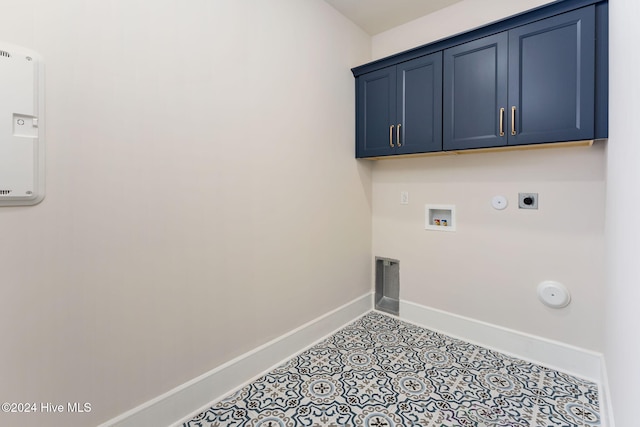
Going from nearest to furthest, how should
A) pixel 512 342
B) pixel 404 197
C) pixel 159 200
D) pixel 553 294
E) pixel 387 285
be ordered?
1. pixel 159 200
2. pixel 553 294
3. pixel 512 342
4. pixel 404 197
5. pixel 387 285

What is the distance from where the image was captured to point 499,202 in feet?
7.24

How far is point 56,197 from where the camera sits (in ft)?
3.93

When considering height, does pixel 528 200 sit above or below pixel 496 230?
above

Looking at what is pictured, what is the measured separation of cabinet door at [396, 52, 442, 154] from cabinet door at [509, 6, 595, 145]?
0.47 m

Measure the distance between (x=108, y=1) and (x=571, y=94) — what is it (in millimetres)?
2419

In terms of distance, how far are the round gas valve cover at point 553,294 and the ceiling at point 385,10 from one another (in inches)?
88.5

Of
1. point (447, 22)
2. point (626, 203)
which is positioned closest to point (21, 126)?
point (626, 203)

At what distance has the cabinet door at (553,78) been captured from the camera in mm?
1652

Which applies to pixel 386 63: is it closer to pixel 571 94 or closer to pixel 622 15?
pixel 571 94

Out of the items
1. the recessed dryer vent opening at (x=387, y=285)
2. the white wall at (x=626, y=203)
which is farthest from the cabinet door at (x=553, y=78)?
the recessed dryer vent opening at (x=387, y=285)

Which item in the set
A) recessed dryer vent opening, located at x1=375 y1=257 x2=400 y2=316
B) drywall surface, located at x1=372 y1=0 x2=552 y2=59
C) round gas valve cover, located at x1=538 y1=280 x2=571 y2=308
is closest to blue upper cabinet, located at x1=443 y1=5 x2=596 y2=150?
drywall surface, located at x1=372 y1=0 x2=552 y2=59

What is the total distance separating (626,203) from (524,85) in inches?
44.4

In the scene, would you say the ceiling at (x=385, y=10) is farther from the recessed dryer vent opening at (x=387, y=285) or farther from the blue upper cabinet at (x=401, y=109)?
the recessed dryer vent opening at (x=387, y=285)

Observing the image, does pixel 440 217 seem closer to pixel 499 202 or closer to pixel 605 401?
pixel 499 202
